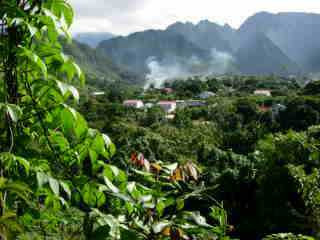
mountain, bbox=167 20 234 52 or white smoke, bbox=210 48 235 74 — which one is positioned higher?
mountain, bbox=167 20 234 52

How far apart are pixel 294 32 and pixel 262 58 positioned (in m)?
18.9

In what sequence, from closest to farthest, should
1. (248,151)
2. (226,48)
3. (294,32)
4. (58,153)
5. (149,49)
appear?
(58,153) < (248,151) < (294,32) < (226,48) < (149,49)

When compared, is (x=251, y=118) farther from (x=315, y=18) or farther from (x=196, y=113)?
(x=315, y=18)

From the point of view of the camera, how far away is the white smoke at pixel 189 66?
129 m

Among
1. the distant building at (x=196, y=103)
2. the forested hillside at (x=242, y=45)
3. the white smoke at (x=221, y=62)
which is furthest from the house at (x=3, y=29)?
the white smoke at (x=221, y=62)

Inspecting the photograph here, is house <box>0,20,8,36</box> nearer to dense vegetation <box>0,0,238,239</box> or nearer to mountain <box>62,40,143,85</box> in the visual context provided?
dense vegetation <box>0,0,238,239</box>

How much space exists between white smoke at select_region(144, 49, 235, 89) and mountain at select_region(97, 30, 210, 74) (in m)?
1.45

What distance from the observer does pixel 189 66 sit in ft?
454

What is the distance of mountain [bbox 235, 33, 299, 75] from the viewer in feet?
372

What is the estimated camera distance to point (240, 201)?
30.0 ft

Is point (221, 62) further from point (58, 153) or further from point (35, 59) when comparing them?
point (35, 59)

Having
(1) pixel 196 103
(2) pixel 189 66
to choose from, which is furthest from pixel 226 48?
(1) pixel 196 103

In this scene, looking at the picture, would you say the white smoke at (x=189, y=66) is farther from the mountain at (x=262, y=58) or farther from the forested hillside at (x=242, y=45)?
the mountain at (x=262, y=58)

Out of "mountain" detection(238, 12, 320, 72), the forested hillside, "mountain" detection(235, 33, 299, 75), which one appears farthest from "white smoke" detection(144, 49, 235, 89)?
"mountain" detection(238, 12, 320, 72)
